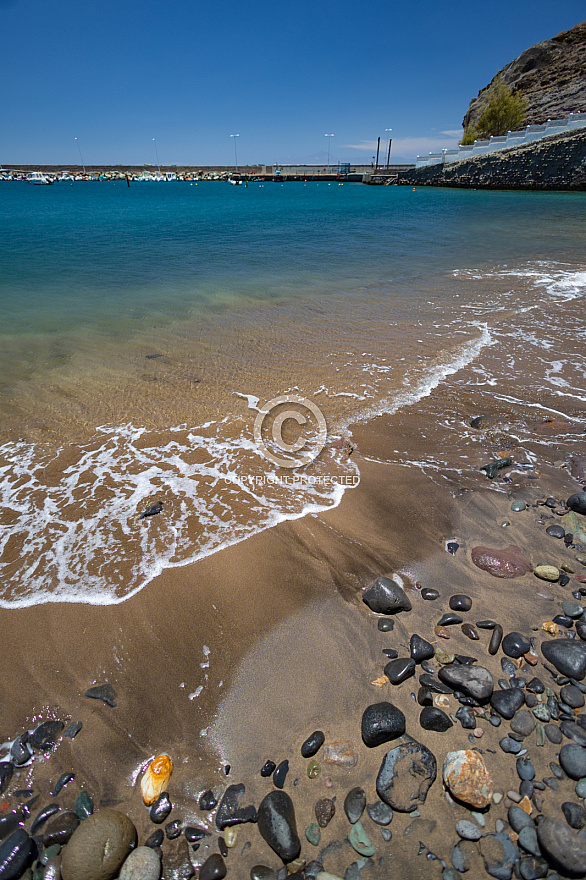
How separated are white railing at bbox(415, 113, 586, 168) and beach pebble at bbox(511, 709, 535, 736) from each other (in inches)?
3330

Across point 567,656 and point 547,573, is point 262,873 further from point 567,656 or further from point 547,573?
point 547,573

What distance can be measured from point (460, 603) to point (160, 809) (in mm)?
2358

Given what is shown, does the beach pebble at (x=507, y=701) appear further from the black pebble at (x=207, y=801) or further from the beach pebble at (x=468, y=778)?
the black pebble at (x=207, y=801)

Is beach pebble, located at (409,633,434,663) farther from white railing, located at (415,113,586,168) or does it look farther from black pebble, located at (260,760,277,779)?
white railing, located at (415,113,586,168)

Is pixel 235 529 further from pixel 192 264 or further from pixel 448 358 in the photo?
pixel 192 264

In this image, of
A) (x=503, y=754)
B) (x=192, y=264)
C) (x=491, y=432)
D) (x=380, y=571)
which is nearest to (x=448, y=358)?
(x=491, y=432)

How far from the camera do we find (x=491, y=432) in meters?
5.44

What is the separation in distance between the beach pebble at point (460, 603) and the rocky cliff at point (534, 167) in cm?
7250

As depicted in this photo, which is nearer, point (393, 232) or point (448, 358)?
point (448, 358)

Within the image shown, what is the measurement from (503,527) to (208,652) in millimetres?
2934

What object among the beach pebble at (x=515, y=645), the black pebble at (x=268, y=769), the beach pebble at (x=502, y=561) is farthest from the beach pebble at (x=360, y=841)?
the beach pebble at (x=502, y=561)

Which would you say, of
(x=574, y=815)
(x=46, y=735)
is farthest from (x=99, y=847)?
(x=574, y=815)

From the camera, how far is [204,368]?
7520 mm

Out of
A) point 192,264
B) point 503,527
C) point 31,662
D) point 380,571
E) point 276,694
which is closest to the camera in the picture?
point 276,694
